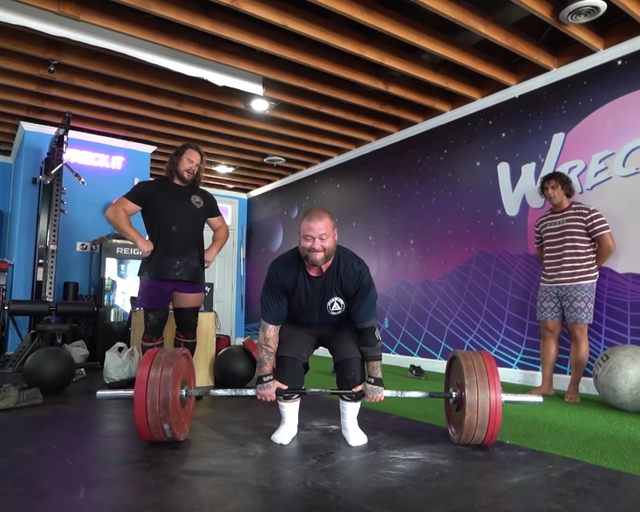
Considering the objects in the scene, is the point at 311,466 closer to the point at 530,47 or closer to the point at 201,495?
the point at 201,495

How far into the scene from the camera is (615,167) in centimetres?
278

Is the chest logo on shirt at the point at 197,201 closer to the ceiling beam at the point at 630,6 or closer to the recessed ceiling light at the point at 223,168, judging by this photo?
the ceiling beam at the point at 630,6

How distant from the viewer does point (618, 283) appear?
270 centimetres

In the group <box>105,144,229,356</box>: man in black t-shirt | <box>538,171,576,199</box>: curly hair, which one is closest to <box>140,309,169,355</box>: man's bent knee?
<box>105,144,229,356</box>: man in black t-shirt

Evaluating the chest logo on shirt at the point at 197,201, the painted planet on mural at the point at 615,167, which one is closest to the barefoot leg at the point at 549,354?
the painted planet on mural at the point at 615,167

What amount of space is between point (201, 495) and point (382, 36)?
2820mm

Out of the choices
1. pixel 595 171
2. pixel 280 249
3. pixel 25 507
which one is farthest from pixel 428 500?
pixel 280 249

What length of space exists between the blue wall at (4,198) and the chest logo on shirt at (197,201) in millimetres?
3892

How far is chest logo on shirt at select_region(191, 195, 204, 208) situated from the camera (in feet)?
7.45

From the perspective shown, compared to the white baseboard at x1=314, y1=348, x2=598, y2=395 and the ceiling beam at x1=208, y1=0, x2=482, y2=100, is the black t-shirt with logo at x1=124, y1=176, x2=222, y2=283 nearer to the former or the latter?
the ceiling beam at x1=208, y1=0, x2=482, y2=100

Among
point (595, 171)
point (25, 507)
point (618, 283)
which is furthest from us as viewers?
point (595, 171)

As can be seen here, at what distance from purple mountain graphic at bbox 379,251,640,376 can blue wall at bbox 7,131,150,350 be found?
2858mm

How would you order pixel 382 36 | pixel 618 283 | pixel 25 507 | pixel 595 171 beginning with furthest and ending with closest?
pixel 382 36
pixel 595 171
pixel 618 283
pixel 25 507

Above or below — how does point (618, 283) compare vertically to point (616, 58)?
below
